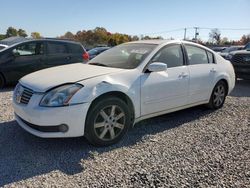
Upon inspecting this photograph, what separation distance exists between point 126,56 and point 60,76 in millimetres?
1293

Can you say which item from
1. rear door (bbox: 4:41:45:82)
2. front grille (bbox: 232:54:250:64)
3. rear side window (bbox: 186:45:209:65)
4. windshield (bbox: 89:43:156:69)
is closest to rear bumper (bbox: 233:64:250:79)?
front grille (bbox: 232:54:250:64)

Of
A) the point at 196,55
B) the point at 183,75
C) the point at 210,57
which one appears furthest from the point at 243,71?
the point at 183,75

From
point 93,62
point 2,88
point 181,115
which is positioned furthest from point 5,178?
point 2,88

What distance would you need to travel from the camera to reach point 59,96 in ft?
11.3

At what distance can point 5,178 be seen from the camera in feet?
9.64

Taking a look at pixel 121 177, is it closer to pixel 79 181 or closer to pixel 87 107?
pixel 79 181

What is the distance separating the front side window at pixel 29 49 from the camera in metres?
8.15

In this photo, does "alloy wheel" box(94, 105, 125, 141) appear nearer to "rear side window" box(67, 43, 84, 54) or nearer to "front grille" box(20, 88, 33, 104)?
"front grille" box(20, 88, 33, 104)

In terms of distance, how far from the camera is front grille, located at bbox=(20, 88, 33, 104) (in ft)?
11.9

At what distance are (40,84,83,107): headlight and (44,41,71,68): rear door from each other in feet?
17.2

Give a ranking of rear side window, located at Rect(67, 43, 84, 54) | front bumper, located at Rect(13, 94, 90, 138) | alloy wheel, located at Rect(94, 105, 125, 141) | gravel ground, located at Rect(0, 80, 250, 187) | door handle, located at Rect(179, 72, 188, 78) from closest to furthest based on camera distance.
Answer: gravel ground, located at Rect(0, 80, 250, 187)
front bumper, located at Rect(13, 94, 90, 138)
alloy wheel, located at Rect(94, 105, 125, 141)
door handle, located at Rect(179, 72, 188, 78)
rear side window, located at Rect(67, 43, 84, 54)

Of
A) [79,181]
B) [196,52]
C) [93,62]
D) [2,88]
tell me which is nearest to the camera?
[79,181]

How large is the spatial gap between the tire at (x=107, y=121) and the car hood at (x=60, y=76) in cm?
45

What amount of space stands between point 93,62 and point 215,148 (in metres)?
2.50
